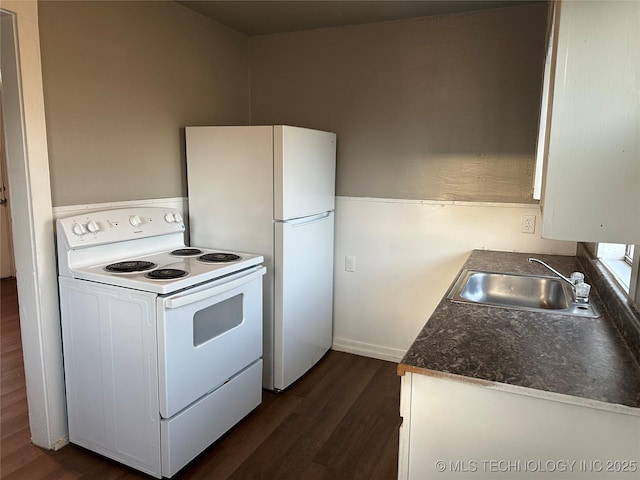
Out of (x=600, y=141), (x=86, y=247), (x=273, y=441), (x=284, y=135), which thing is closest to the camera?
(x=600, y=141)

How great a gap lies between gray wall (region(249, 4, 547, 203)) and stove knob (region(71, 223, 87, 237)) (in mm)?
1745

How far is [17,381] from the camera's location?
2.83 m

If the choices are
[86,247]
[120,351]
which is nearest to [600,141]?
[120,351]

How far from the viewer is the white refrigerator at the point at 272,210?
260 centimetres

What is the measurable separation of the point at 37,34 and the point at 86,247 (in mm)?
950

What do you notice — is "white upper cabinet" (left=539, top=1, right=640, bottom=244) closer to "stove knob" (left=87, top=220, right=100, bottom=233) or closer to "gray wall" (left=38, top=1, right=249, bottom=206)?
"stove knob" (left=87, top=220, right=100, bottom=233)

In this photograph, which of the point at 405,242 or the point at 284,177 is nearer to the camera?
the point at 284,177

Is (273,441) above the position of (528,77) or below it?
below

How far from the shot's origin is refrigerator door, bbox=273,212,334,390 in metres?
2.69

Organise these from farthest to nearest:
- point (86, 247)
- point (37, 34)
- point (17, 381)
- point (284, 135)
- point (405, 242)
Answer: point (405, 242) < point (17, 381) < point (284, 135) < point (86, 247) < point (37, 34)

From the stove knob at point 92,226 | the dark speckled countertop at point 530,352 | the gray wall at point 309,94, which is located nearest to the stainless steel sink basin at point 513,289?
the dark speckled countertop at point 530,352

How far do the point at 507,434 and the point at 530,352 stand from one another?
0.87ft

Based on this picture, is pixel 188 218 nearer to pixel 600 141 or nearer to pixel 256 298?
pixel 256 298

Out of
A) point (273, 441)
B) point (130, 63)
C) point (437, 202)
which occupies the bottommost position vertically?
point (273, 441)
